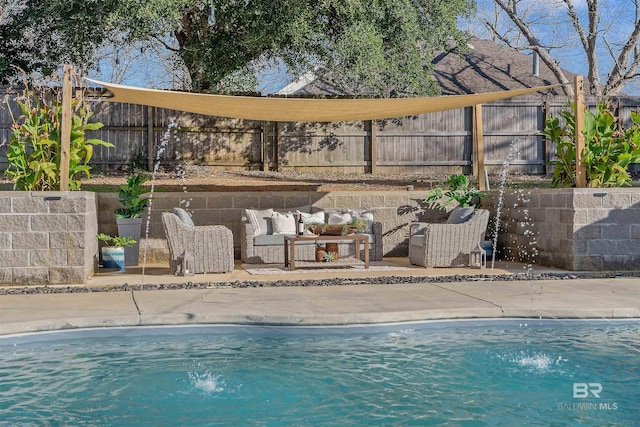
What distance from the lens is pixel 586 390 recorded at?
404cm

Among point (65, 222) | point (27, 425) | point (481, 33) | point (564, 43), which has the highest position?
point (481, 33)

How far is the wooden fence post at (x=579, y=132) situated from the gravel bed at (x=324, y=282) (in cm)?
→ 103

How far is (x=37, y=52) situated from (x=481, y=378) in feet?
42.7

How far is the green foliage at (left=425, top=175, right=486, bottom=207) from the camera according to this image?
978cm

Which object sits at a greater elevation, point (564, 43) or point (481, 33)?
point (481, 33)

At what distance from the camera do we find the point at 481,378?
4250 millimetres

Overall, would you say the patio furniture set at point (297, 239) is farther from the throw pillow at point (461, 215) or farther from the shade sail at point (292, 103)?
the shade sail at point (292, 103)

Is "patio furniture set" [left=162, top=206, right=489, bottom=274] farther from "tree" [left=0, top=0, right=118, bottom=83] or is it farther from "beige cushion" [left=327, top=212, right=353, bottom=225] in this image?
"tree" [left=0, top=0, right=118, bottom=83]

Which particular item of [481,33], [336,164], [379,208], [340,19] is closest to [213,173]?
[336,164]

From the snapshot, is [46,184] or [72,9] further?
[72,9]

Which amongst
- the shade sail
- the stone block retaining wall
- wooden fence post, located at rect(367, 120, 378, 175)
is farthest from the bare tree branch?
the shade sail

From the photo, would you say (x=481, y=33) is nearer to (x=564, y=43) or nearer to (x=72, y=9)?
(x=564, y=43)

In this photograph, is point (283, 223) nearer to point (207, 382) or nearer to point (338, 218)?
point (338, 218)

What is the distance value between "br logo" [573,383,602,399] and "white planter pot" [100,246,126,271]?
18.7ft
